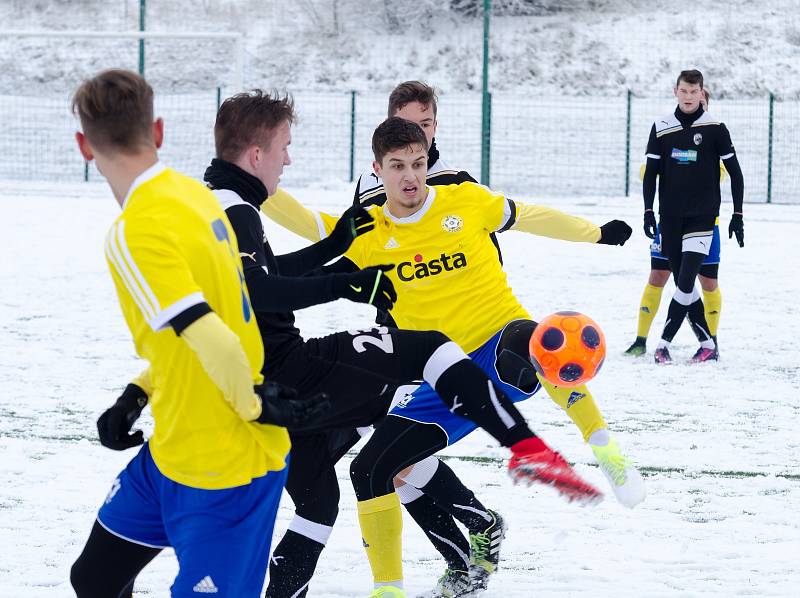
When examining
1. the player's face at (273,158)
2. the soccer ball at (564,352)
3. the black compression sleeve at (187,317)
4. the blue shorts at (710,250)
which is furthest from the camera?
the blue shorts at (710,250)

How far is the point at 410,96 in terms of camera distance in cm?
464

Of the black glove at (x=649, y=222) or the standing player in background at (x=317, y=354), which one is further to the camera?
the black glove at (x=649, y=222)

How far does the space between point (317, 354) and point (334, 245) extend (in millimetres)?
530

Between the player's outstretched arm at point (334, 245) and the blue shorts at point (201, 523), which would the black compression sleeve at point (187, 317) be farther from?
the player's outstretched arm at point (334, 245)

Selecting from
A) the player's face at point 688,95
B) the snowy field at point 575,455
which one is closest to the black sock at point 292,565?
the snowy field at point 575,455

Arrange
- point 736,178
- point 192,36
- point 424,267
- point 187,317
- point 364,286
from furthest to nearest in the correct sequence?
1. point 192,36
2. point 736,178
3. point 424,267
4. point 364,286
5. point 187,317

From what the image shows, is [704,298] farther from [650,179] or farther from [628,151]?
[628,151]

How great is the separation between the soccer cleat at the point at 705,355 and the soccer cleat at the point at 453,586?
14.7ft

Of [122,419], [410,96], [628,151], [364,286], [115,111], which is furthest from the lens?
[628,151]

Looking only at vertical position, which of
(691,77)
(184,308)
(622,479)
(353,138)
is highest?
(691,77)

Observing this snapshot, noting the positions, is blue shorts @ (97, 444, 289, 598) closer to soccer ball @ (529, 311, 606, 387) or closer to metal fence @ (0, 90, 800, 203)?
soccer ball @ (529, 311, 606, 387)

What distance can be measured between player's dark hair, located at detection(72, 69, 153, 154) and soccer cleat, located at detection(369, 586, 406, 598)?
1.80 m

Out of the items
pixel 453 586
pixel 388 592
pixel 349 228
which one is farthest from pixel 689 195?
pixel 388 592

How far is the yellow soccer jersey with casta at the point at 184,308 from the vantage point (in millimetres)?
2309
